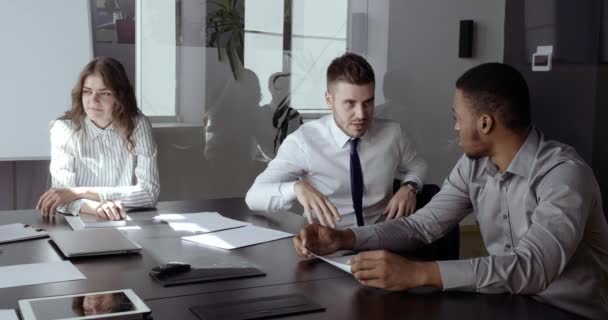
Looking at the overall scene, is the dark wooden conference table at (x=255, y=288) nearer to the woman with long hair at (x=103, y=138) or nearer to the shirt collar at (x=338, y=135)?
the shirt collar at (x=338, y=135)

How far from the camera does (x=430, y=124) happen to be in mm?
5090

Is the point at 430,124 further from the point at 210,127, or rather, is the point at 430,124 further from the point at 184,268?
the point at 184,268

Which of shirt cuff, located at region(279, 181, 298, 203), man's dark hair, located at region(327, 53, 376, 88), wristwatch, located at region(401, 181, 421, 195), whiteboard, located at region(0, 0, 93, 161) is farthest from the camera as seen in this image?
whiteboard, located at region(0, 0, 93, 161)

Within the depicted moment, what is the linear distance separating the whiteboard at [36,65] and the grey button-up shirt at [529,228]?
265cm

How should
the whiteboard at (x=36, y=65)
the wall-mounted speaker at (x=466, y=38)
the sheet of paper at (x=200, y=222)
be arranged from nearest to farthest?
the sheet of paper at (x=200, y=222) → the whiteboard at (x=36, y=65) → the wall-mounted speaker at (x=466, y=38)

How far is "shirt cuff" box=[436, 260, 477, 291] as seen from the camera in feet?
5.77

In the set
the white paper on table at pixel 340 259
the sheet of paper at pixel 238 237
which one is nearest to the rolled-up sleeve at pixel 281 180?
the sheet of paper at pixel 238 237

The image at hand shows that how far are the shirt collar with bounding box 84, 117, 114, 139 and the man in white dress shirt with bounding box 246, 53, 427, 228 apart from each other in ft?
2.53

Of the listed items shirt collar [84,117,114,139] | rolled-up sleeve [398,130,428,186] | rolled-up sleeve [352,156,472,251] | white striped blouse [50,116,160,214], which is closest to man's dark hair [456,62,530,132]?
rolled-up sleeve [352,156,472,251]

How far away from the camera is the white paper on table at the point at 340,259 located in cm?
196

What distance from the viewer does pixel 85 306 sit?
5.18ft

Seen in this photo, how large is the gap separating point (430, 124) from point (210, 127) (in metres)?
1.52

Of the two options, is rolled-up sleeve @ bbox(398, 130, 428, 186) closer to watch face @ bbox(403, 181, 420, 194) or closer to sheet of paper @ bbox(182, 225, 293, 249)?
watch face @ bbox(403, 181, 420, 194)

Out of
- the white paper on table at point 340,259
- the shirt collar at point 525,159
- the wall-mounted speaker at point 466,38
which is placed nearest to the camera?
the white paper on table at point 340,259
